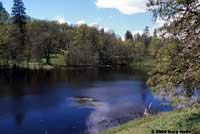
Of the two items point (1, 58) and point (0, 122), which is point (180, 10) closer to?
point (0, 122)

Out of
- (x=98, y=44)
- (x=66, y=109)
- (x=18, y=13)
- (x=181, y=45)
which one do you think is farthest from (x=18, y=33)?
(x=181, y=45)

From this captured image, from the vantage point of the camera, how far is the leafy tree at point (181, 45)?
11.0 meters

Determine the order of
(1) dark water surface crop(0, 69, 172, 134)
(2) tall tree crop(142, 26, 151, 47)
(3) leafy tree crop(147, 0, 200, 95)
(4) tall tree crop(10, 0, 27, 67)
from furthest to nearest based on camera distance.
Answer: (2) tall tree crop(142, 26, 151, 47) → (4) tall tree crop(10, 0, 27, 67) → (1) dark water surface crop(0, 69, 172, 134) → (3) leafy tree crop(147, 0, 200, 95)

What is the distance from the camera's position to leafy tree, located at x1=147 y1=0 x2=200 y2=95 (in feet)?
36.2

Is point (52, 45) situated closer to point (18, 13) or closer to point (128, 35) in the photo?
point (18, 13)

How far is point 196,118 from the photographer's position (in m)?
15.3

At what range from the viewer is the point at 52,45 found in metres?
110

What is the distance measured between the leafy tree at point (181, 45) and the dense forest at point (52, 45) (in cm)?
7146

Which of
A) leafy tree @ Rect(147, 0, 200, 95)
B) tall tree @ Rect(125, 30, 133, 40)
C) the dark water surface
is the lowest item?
the dark water surface

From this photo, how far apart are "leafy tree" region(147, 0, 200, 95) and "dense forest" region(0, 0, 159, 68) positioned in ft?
234

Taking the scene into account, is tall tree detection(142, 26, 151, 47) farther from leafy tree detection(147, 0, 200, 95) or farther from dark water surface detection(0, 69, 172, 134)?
leafy tree detection(147, 0, 200, 95)

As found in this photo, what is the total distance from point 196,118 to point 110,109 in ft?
65.5

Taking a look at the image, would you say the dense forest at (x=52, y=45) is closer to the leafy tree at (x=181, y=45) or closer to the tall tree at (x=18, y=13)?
the tall tree at (x=18, y=13)

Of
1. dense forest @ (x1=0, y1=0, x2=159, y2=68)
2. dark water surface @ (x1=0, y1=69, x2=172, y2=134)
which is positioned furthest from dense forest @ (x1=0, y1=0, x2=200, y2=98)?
dark water surface @ (x1=0, y1=69, x2=172, y2=134)
